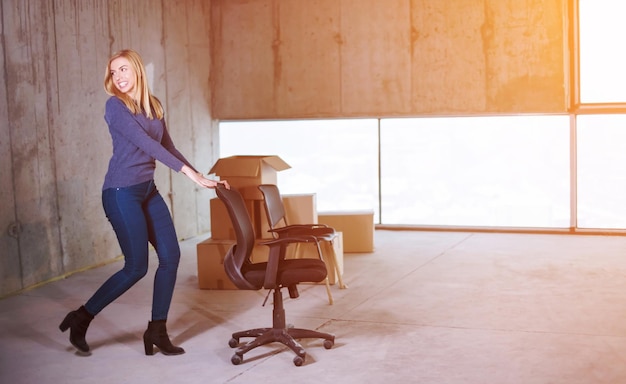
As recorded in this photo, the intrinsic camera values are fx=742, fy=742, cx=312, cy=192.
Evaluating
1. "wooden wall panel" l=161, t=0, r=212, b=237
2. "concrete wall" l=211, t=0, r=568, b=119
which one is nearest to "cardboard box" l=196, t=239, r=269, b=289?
"wooden wall panel" l=161, t=0, r=212, b=237

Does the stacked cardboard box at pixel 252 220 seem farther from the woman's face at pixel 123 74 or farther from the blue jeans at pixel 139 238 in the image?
the woman's face at pixel 123 74

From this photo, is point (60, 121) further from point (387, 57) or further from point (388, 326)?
point (387, 57)

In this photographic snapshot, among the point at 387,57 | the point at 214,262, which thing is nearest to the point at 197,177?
the point at 214,262

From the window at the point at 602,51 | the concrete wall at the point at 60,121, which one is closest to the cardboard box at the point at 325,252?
the concrete wall at the point at 60,121

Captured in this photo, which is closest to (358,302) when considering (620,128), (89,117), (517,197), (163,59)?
(89,117)

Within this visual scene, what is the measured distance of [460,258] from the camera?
6.24 m

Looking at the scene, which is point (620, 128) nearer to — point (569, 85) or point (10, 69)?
point (569, 85)

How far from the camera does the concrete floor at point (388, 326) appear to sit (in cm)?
342

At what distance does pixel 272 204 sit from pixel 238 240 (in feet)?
2.65

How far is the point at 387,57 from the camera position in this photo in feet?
25.4

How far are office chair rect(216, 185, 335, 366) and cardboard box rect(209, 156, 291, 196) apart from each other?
1.46 metres

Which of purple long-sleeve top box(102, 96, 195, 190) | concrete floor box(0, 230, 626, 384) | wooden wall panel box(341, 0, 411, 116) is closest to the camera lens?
concrete floor box(0, 230, 626, 384)

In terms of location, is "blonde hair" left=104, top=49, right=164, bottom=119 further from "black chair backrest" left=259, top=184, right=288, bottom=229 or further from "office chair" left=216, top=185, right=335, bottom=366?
"black chair backrest" left=259, top=184, right=288, bottom=229

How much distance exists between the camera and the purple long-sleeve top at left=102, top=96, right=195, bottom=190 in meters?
3.54
